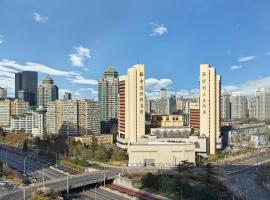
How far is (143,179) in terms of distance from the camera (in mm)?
30500

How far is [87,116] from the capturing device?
60.0 meters

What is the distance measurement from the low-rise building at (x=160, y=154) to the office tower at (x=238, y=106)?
181 ft

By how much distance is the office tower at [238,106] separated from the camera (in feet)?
297

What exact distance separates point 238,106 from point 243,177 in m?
59.7

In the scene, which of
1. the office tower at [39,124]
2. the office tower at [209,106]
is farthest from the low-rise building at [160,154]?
the office tower at [39,124]

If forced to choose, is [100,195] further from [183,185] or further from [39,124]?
[39,124]

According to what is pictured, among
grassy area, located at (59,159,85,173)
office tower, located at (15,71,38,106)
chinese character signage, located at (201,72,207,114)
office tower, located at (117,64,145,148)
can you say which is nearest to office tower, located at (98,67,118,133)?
office tower, located at (117,64,145,148)

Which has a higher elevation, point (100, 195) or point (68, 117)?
point (68, 117)

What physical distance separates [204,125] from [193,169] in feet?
35.4

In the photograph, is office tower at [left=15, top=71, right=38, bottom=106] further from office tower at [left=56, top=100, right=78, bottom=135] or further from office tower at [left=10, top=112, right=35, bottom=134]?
office tower at [left=56, top=100, right=78, bottom=135]

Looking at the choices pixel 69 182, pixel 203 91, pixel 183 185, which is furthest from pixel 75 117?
pixel 183 185

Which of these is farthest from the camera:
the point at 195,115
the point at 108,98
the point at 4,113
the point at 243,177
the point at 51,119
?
the point at 4,113

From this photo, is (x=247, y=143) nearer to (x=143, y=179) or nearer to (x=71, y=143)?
(x=71, y=143)

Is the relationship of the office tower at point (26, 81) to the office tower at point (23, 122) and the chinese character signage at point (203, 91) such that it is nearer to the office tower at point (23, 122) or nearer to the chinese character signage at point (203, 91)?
the office tower at point (23, 122)
